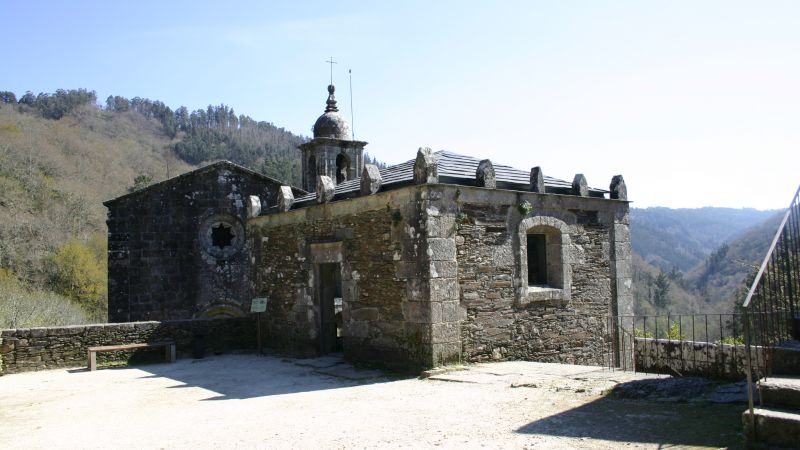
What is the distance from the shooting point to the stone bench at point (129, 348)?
12359mm

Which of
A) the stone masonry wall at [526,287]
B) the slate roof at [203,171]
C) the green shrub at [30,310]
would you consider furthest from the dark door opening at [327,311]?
the green shrub at [30,310]

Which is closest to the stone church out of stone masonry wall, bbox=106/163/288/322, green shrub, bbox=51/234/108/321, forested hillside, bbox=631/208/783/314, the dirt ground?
the dirt ground

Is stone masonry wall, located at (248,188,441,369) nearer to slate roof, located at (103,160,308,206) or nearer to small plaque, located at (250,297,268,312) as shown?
small plaque, located at (250,297,268,312)

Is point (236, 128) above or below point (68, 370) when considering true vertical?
above

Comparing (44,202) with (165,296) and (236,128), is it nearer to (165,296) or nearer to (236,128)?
(165,296)

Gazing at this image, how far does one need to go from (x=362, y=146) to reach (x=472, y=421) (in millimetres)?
14352

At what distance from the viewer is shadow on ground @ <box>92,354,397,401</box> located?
375 inches

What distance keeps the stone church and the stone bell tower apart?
5045mm

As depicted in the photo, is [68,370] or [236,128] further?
[236,128]

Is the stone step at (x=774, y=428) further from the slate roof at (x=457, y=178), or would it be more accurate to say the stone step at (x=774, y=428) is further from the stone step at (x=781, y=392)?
the slate roof at (x=457, y=178)

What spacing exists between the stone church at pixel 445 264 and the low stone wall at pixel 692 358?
2.21 m

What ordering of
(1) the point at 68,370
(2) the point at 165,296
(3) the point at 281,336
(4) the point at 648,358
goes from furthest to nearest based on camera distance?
(2) the point at 165,296 → (3) the point at 281,336 → (1) the point at 68,370 → (4) the point at 648,358

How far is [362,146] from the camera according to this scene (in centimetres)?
2003

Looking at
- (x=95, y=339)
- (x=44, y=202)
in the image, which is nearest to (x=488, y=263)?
(x=95, y=339)
